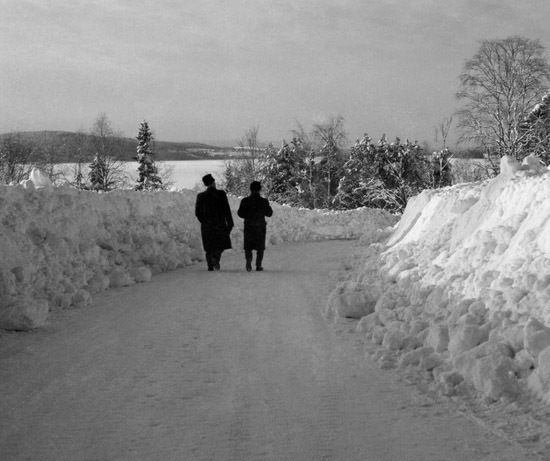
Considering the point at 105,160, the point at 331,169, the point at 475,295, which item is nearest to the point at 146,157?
the point at 105,160

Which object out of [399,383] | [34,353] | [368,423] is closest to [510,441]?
[368,423]

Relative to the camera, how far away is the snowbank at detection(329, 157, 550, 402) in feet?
13.1

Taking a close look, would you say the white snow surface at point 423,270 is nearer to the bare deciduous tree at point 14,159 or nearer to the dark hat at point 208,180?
the dark hat at point 208,180

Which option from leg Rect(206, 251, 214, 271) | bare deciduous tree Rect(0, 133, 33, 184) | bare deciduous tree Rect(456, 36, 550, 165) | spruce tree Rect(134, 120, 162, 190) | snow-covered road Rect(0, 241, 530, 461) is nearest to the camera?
snow-covered road Rect(0, 241, 530, 461)

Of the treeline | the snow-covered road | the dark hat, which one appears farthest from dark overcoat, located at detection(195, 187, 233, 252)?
the treeline

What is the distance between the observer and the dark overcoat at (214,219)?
36.5 feet

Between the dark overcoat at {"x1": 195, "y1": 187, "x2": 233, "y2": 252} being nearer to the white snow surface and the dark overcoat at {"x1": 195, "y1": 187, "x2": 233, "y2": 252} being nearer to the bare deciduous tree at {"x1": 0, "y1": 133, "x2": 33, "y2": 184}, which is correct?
the white snow surface

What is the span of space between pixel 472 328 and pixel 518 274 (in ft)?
2.92

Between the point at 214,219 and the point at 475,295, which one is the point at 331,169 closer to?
the point at 214,219

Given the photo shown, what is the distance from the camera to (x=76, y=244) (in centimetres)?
897

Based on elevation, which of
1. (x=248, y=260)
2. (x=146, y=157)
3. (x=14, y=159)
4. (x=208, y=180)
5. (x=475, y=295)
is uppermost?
(x=146, y=157)

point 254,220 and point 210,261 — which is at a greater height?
point 254,220

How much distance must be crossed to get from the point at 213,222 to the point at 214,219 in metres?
0.07

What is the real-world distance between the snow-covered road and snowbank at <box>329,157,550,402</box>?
383mm
